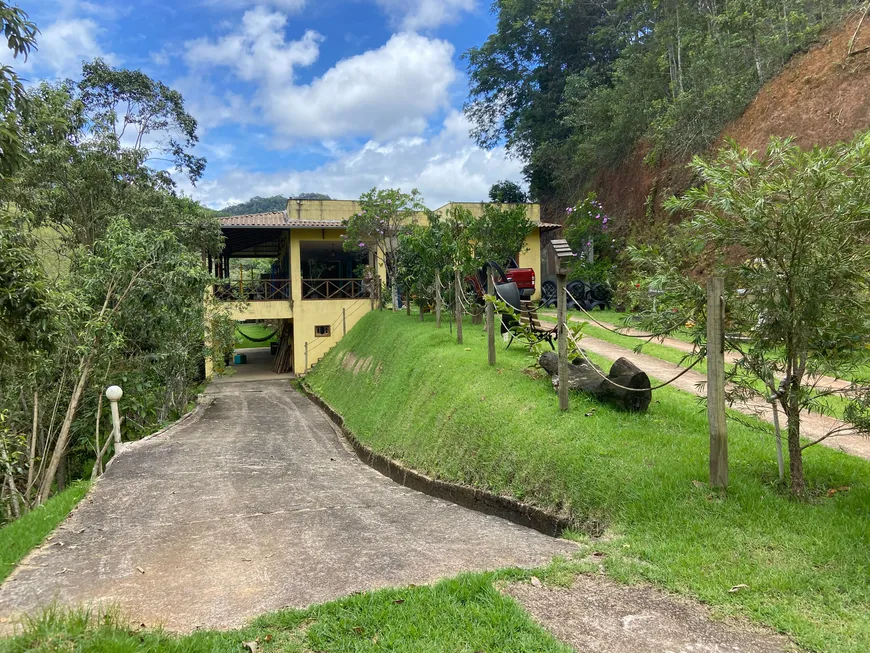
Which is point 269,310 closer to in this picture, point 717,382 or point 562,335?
point 562,335

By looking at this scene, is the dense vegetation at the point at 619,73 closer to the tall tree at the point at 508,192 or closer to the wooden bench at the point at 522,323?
the tall tree at the point at 508,192

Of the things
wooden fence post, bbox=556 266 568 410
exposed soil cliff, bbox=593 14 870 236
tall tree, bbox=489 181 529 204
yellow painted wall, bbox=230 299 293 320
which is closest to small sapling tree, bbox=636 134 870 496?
wooden fence post, bbox=556 266 568 410

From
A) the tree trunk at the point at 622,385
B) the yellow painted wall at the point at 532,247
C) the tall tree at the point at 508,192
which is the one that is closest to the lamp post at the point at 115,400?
the tree trunk at the point at 622,385

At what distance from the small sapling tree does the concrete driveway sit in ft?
6.89

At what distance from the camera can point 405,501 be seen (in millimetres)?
6164

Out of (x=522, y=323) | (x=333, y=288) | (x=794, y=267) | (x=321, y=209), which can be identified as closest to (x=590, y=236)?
(x=321, y=209)

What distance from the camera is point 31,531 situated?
544 cm

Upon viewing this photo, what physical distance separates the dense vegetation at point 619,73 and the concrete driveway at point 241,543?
56.3ft

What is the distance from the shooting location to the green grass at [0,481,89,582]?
454 centimetres

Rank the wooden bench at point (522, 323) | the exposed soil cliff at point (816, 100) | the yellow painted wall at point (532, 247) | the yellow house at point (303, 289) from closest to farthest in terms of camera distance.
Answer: the wooden bench at point (522, 323), the exposed soil cliff at point (816, 100), the yellow house at point (303, 289), the yellow painted wall at point (532, 247)

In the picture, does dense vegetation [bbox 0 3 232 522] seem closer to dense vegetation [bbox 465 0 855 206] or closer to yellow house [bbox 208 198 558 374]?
yellow house [bbox 208 198 558 374]

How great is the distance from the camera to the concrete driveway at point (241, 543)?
347 cm

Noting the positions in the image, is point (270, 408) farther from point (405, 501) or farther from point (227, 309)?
point (405, 501)

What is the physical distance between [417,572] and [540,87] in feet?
114
